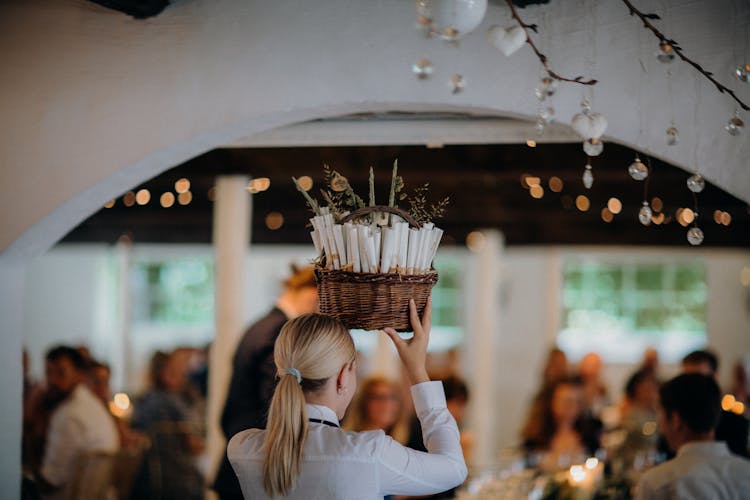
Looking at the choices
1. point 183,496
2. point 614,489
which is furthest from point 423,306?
point 183,496

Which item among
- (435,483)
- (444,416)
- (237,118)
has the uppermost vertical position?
(237,118)

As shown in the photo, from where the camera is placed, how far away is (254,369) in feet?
11.9

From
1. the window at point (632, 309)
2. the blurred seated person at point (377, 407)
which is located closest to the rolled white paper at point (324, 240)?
the blurred seated person at point (377, 407)

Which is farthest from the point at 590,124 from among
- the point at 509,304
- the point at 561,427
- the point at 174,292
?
the point at 174,292

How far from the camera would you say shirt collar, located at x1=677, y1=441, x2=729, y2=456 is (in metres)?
2.73

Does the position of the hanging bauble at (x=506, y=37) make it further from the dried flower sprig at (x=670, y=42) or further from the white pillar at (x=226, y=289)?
the white pillar at (x=226, y=289)

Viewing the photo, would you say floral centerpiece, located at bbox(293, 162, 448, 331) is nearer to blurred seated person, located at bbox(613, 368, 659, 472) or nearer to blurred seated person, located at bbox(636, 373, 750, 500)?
blurred seated person, located at bbox(636, 373, 750, 500)

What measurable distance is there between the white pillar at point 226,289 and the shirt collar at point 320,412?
129 inches

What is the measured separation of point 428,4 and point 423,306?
78 cm

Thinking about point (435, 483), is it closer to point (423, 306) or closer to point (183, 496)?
point (423, 306)

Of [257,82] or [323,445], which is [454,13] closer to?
[323,445]

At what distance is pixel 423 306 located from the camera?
2.23 m

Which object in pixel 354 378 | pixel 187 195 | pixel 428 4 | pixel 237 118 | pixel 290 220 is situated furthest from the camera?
pixel 290 220

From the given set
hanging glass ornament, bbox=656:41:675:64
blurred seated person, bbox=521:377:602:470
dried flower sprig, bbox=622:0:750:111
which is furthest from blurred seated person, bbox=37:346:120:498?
hanging glass ornament, bbox=656:41:675:64
